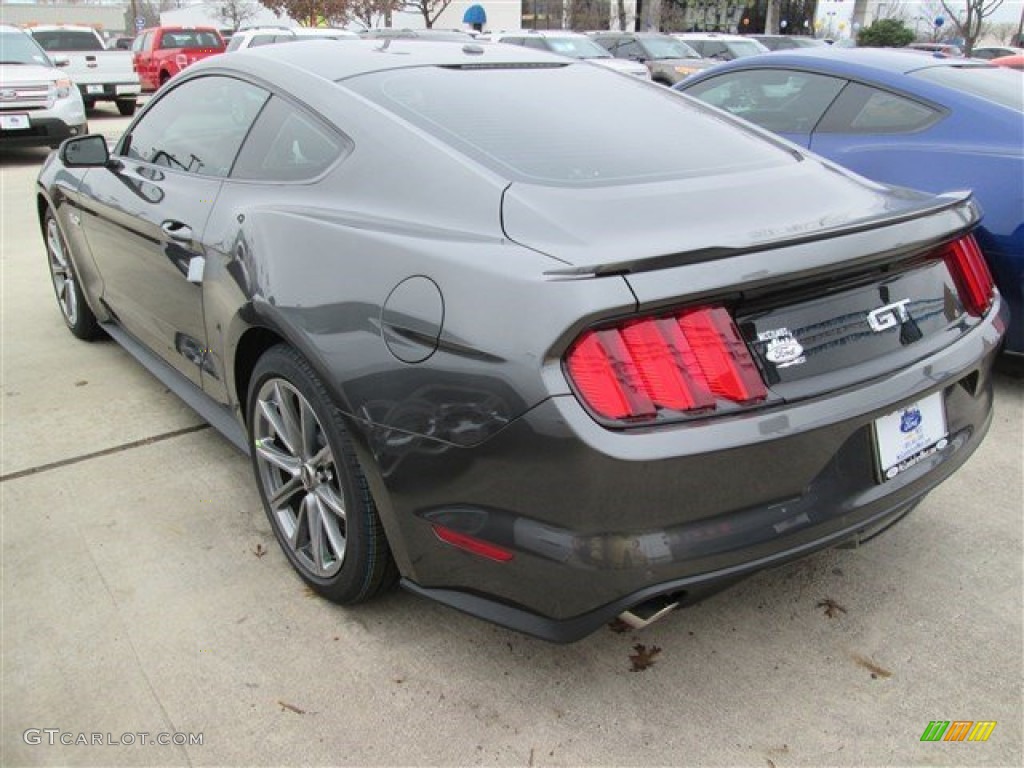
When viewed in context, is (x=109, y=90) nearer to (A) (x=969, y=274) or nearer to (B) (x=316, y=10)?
(A) (x=969, y=274)

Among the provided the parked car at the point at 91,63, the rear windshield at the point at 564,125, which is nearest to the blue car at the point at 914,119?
the rear windshield at the point at 564,125

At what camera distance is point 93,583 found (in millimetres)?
2652

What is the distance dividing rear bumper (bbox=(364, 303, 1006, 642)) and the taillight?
49 mm

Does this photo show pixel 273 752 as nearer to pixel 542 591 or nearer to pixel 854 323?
pixel 542 591

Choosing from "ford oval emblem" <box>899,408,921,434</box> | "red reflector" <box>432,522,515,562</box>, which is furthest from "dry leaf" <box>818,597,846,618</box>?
"red reflector" <box>432,522,515,562</box>

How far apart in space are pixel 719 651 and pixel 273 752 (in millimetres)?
1180

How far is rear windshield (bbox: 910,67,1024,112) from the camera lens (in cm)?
417

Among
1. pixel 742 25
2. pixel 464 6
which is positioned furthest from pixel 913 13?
pixel 464 6

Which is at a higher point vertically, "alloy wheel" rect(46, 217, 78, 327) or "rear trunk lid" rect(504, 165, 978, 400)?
"rear trunk lid" rect(504, 165, 978, 400)

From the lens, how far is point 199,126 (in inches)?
127

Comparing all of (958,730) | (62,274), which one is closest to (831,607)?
(958,730)

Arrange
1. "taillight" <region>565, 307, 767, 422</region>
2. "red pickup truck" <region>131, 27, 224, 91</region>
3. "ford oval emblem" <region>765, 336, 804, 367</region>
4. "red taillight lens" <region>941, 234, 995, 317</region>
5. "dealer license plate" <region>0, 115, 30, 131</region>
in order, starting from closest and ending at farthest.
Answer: "taillight" <region>565, 307, 767, 422</region> → "ford oval emblem" <region>765, 336, 804, 367</region> → "red taillight lens" <region>941, 234, 995, 317</region> → "dealer license plate" <region>0, 115, 30, 131</region> → "red pickup truck" <region>131, 27, 224, 91</region>

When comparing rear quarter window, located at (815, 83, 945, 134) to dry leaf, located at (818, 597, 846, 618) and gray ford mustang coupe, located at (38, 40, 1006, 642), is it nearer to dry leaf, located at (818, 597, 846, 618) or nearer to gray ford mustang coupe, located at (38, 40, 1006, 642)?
gray ford mustang coupe, located at (38, 40, 1006, 642)

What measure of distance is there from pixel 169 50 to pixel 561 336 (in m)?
20.7
